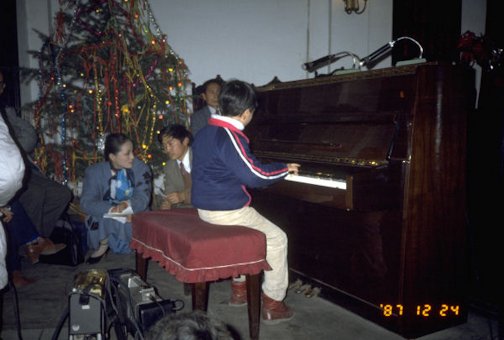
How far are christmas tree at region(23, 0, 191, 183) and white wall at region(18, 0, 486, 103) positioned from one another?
3.02ft

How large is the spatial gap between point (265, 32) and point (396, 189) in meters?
4.74

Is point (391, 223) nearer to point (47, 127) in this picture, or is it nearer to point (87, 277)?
point (87, 277)

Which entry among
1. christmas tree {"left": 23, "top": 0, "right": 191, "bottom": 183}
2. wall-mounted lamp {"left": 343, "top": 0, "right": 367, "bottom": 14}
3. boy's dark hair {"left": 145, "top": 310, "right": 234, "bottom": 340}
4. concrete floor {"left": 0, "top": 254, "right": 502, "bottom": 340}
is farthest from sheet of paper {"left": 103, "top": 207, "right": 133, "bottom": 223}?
wall-mounted lamp {"left": 343, "top": 0, "right": 367, "bottom": 14}

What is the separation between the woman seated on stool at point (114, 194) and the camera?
4.02m

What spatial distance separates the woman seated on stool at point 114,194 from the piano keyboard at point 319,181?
197cm

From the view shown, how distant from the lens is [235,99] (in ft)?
8.23

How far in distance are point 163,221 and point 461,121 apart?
79.8 inches

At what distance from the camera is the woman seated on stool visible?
4.02 metres

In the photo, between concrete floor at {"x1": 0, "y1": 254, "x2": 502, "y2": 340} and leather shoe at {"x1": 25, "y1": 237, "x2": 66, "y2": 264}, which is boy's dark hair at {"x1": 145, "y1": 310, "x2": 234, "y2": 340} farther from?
leather shoe at {"x1": 25, "y1": 237, "x2": 66, "y2": 264}

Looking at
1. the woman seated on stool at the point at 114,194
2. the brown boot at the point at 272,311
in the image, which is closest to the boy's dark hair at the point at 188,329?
the brown boot at the point at 272,311

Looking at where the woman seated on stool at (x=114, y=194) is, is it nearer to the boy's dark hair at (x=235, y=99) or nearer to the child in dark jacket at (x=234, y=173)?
the child in dark jacket at (x=234, y=173)

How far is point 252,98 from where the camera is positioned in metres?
2.56

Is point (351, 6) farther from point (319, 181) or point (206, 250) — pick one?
point (206, 250)

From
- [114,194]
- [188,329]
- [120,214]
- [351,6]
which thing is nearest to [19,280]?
[120,214]
